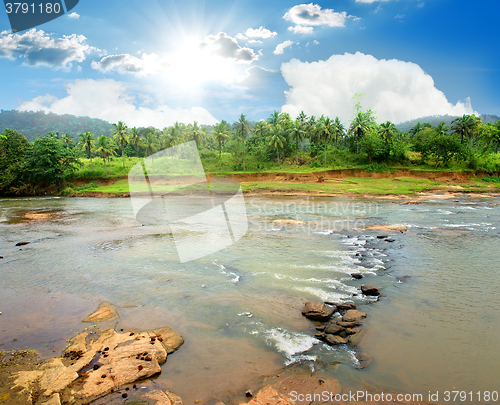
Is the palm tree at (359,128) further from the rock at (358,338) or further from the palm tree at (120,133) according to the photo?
the rock at (358,338)

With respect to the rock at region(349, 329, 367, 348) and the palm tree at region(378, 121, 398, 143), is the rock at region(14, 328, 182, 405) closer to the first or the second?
the rock at region(349, 329, 367, 348)

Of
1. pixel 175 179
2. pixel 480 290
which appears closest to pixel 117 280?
pixel 480 290

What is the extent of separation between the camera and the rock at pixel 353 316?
26.8 feet

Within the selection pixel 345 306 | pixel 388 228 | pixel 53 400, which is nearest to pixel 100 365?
pixel 53 400

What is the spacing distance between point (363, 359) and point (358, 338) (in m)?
0.81

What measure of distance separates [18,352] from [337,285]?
9353mm

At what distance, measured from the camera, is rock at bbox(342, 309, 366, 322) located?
322 inches

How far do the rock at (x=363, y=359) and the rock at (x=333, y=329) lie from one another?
863 mm

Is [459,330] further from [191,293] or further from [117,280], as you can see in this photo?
[117,280]

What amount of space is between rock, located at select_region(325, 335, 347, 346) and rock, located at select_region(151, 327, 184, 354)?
11.8 ft

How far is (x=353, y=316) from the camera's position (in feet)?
27.2

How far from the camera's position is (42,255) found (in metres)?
15.8

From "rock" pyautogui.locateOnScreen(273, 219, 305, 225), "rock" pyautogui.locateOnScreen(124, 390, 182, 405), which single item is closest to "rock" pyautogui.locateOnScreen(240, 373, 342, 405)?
"rock" pyautogui.locateOnScreen(124, 390, 182, 405)

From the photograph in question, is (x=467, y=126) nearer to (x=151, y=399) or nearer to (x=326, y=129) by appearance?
(x=326, y=129)
